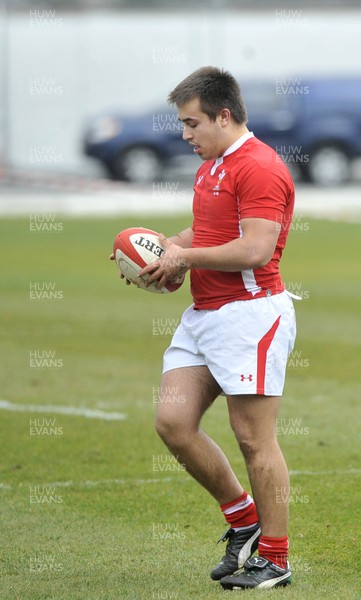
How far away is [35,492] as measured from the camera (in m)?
7.87

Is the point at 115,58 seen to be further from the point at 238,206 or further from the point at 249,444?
the point at 249,444

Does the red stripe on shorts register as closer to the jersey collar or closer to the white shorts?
the white shorts

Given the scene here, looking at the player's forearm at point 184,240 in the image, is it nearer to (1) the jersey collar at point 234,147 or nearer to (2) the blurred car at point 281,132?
(1) the jersey collar at point 234,147

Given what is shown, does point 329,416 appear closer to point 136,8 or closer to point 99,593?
point 99,593

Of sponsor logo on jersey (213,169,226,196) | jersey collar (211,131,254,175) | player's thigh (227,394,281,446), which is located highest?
jersey collar (211,131,254,175)

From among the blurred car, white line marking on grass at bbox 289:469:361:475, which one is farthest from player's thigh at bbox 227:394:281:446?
the blurred car

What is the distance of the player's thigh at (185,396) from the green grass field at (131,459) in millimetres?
779

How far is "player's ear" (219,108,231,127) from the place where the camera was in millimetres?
5863

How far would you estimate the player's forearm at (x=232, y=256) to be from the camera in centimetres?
571

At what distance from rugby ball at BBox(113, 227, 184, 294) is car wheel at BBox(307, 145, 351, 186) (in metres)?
27.7

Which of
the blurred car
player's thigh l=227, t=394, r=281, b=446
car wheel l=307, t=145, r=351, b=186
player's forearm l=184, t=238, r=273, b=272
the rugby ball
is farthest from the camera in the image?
car wheel l=307, t=145, r=351, b=186

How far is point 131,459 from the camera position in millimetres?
8719

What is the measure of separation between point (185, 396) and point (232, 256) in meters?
0.72

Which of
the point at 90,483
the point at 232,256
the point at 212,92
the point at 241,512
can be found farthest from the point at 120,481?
the point at 212,92
